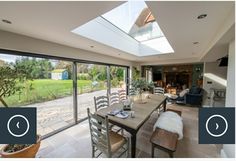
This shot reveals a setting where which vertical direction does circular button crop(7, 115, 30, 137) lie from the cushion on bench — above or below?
above

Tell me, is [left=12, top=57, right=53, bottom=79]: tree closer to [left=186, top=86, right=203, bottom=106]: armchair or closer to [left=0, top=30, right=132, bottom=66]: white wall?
[left=0, top=30, right=132, bottom=66]: white wall

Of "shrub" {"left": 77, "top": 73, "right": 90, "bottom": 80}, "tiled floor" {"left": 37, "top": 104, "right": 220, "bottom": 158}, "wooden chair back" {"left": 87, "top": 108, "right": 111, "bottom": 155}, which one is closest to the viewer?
"wooden chair back" {"left": 87, "top": 108, "right": 111, "bottom": 155}

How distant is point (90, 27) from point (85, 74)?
173 cm

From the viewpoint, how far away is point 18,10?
1374mm

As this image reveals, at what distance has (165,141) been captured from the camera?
1917 mm

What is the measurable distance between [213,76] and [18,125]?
22.8 feet

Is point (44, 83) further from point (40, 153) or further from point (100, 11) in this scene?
point (100, 11)

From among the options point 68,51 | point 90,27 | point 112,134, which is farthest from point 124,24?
point 112,134

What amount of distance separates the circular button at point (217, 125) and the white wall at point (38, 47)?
3.21 meters

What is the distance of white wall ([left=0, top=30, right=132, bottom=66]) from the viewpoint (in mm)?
2093

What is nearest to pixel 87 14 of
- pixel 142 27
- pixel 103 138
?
pixel 103 138

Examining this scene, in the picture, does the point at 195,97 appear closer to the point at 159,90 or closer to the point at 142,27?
the point at 159,90

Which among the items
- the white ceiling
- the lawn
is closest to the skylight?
the white ceiling

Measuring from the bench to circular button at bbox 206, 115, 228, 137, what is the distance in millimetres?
611
